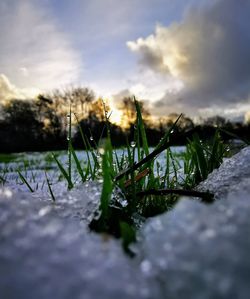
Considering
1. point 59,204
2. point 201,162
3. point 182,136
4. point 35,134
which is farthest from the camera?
point 35,134

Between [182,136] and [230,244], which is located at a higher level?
[182,136]

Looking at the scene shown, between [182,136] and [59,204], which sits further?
[182,136]

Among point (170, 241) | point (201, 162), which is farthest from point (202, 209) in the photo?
point (201, 162)

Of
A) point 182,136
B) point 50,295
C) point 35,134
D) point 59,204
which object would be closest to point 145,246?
point 50,295

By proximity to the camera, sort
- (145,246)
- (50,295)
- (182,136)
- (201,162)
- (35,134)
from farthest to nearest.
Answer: (35,134)
(201,162)
(182,136)
(145,246)
(50,295)

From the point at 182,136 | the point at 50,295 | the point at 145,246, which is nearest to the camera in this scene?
the point at 50,295

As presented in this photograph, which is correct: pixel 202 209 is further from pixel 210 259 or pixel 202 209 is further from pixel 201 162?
pixel 201 162

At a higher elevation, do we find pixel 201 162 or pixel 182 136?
pixel 182 136

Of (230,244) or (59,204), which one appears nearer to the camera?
(230,244)

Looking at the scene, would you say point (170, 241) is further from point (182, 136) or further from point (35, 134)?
point (35, 134)
